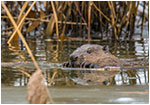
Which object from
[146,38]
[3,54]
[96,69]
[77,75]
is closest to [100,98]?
[77,75]

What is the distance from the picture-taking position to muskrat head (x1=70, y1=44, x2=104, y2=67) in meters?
4.59

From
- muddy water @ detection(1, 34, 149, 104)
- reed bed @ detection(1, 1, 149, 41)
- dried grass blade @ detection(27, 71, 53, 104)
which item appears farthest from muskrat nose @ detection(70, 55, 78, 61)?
reed bed @ detection(1, 1, 149, 41)

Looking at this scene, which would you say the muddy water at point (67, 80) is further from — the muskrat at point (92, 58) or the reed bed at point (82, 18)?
the reed bed at point (82, 18)

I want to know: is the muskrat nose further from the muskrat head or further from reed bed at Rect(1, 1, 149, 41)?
reed bed at Rect(1, 1, 149, 41)

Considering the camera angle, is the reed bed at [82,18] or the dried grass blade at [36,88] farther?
the reed bed at [82,18]


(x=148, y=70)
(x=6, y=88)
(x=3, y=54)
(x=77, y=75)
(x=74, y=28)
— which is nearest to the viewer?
(x=6, y=88)

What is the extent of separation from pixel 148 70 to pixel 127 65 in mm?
288

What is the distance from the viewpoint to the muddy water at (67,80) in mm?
2859

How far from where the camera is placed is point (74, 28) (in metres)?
8.76

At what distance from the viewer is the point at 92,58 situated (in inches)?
186

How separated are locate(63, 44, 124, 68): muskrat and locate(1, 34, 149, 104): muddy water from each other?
0.19 m

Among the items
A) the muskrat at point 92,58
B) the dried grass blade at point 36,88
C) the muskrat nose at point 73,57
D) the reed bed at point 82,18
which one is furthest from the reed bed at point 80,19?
the dried grass blade at point 36,88

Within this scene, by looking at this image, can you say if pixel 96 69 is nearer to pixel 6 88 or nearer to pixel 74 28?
pixel 6 88

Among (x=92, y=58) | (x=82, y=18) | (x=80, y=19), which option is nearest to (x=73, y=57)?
(x=92, y=58)
